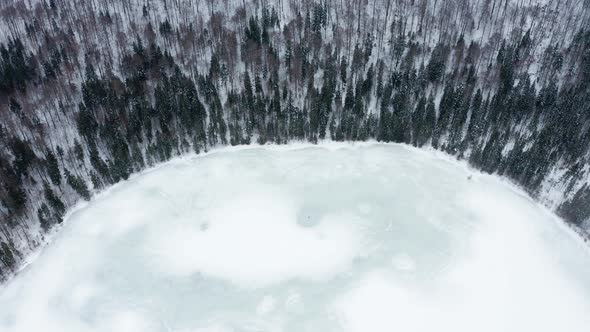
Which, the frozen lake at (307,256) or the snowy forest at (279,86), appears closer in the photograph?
the frozen lake at (307,256)

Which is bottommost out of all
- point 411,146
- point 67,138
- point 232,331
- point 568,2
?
point 232,331

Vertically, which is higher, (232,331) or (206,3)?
(206,3)

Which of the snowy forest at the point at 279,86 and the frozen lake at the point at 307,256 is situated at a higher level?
the snowy forest at the point at 279,86

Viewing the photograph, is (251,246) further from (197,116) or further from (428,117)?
(428,117)

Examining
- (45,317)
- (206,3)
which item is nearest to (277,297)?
(45,317)
